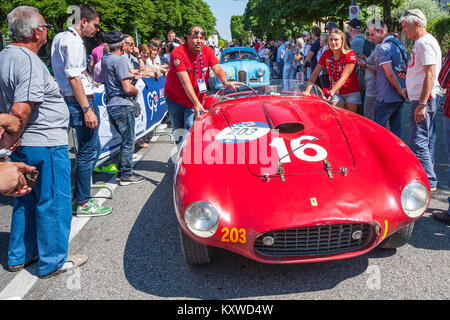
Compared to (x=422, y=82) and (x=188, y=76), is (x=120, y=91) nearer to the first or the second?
(x=188, y=76)

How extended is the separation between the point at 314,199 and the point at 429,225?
5.20 feet

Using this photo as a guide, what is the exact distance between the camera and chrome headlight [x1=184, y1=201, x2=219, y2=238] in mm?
2305

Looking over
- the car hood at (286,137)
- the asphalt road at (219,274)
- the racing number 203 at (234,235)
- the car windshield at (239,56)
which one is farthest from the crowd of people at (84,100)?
the car windshield at (239,56)

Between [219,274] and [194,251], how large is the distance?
0.25 metres

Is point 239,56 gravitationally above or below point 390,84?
below

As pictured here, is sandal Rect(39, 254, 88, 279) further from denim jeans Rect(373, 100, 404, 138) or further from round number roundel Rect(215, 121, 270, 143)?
denim jeans Rect(373, 100, 404, 138)

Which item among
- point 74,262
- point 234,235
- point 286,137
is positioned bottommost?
point 74,262

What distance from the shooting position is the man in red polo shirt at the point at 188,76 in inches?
170

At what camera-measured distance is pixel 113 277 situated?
8.75 feet

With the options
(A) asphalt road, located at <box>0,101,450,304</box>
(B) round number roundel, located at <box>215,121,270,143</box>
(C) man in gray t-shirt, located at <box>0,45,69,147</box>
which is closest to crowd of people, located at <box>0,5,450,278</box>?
(C) man in gray t-shirt, located at <box>0,45,69,147</box>

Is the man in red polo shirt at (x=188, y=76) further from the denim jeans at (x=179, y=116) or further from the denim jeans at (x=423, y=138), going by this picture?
the denim jeans at (x=423, y=138)

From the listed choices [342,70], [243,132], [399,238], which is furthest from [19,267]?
[342,70]

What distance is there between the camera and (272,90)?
13.1ft
